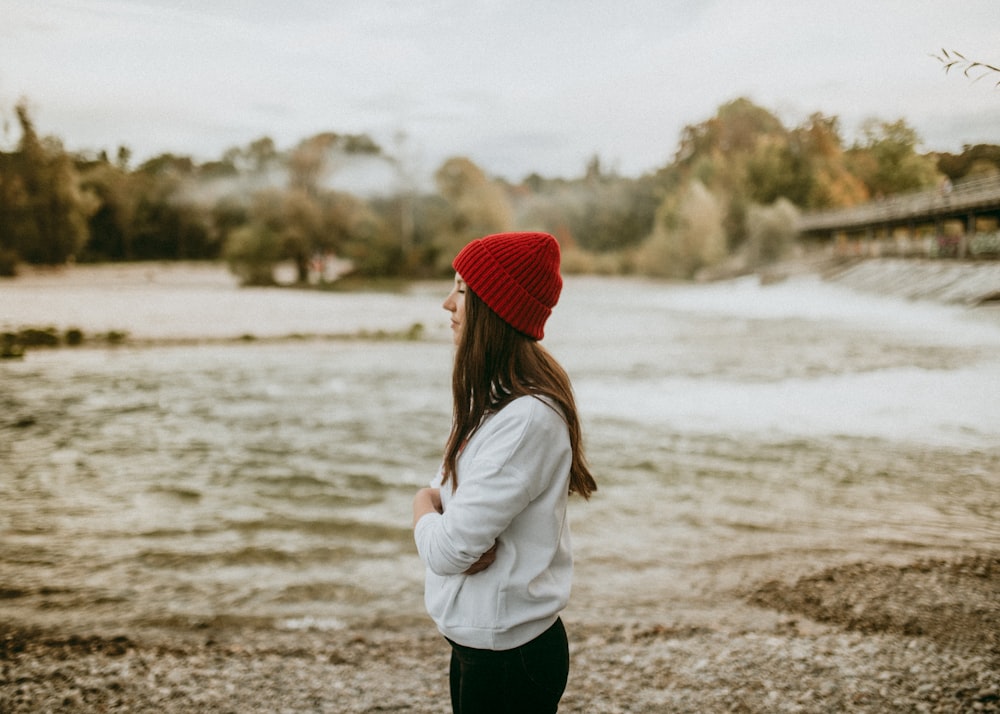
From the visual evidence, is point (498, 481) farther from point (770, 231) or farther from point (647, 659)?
point (770, 231)

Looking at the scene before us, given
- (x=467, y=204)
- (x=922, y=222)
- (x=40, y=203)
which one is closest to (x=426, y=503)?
(x=922, y=222)

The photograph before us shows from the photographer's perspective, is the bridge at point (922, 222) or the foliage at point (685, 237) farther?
the foliage at point (685, 237)

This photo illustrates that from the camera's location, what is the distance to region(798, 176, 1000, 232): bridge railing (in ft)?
10.7

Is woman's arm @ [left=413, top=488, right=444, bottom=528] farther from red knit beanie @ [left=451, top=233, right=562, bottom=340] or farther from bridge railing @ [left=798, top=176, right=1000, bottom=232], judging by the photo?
bridge railing @ [left=798, top=176, right=1000, bottom=232]

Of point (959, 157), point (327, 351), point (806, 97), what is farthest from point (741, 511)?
point (327, 351)

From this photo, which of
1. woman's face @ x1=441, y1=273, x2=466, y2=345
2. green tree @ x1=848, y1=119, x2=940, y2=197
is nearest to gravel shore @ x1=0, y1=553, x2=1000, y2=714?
woman's face @ x1=441, y1=273, x2=466, y2=345

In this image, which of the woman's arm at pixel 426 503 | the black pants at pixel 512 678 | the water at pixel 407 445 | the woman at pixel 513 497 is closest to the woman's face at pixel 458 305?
the woman at pixel 513 497

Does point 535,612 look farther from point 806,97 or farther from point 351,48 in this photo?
point 351,48

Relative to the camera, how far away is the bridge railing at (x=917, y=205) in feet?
10.7

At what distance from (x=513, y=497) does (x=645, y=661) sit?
1879 mm

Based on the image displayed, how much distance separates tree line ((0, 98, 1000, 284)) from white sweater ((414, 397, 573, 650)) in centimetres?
328

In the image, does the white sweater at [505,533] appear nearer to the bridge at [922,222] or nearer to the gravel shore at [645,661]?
the gravel shore at [645,661]

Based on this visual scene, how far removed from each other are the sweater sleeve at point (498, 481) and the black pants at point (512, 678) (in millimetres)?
221

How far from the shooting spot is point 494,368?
3.96 ft
